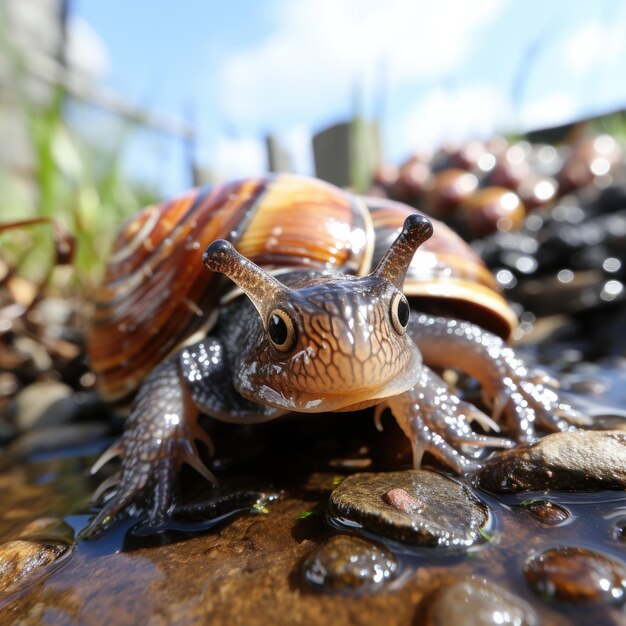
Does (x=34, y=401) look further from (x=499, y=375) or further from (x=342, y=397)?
(x=499, y=375)

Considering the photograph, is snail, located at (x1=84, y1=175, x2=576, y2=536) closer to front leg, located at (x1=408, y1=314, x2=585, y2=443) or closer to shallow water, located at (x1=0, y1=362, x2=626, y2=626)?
front leg, located at (x1=408, y1=314, x2=585, y2=443)

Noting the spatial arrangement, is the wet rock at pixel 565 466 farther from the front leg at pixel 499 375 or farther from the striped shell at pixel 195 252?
the striped shell at pixel 195 252

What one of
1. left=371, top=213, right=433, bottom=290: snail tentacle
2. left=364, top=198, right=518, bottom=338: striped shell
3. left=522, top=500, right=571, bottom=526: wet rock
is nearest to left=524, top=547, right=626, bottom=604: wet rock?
left=522, top=500, right=571, bottom=526: wet rock

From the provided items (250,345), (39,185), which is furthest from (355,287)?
(39,185)

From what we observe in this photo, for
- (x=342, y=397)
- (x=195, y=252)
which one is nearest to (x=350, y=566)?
(x=342, y=397)

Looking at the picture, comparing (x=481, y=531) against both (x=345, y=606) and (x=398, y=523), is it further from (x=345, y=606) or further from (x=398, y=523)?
(x=345, y=606)
